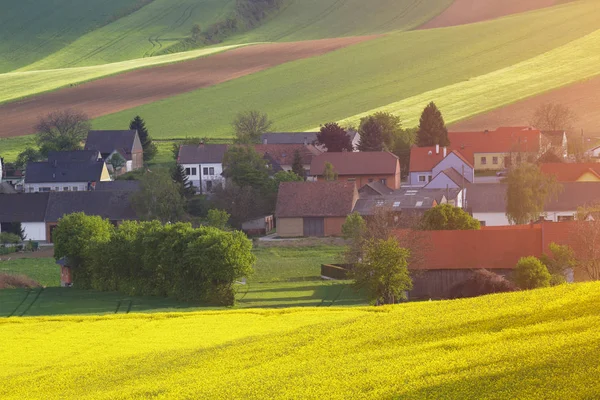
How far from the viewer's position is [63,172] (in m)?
98.8

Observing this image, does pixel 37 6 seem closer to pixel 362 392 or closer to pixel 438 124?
pixel 438 124

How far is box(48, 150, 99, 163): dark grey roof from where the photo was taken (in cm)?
10112

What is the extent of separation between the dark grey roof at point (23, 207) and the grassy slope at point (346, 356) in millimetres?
47776

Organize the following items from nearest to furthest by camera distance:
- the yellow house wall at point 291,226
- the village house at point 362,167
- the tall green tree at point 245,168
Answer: the yellow house wall at point 291,226 < the tall green tree at point 245,168 < the village house at point 362,167

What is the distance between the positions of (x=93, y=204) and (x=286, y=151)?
2558cm

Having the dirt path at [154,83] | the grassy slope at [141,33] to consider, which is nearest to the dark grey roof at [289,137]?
the dirt path at [154,83]

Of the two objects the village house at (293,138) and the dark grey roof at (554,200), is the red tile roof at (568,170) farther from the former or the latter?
the village house at (293,138)

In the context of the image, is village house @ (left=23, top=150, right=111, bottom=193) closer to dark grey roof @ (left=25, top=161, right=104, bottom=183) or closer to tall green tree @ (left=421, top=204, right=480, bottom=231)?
dark grey roof @ (left=25, top=161, right=104, bottom=183)

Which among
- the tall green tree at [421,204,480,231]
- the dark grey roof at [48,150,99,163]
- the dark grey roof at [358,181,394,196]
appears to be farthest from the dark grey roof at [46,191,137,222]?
the tall green tree at [421,204,480,231]

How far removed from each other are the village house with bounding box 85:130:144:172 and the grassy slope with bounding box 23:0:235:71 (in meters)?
47.6

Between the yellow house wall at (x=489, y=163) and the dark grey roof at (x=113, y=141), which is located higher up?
the dark grey roof at (x=113, y=141)

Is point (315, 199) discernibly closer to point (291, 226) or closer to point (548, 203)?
point (291, 226)

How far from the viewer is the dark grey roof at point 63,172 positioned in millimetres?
98125

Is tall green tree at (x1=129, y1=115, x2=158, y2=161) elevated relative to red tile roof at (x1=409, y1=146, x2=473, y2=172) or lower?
elevated
